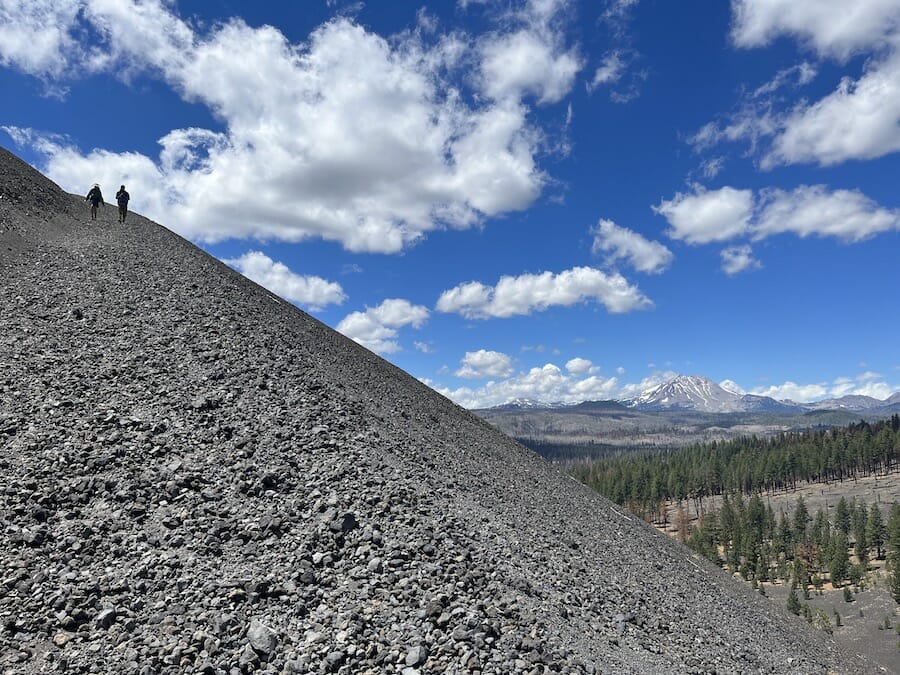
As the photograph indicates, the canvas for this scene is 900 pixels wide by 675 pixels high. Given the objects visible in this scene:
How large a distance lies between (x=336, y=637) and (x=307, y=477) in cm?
489

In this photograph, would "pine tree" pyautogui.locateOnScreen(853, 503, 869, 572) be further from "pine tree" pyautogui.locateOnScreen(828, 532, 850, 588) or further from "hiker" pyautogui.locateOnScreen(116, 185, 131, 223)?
"hiker" pyautogui.locateOnScreen(116, 185, 131, 223)

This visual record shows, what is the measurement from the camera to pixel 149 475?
12062 mm

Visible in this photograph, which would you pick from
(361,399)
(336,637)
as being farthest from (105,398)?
(336,637)

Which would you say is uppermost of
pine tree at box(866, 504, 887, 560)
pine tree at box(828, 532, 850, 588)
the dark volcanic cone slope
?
the dark volcanic cone slope

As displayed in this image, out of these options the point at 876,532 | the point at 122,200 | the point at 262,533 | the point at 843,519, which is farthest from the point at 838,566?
the point at 122,200

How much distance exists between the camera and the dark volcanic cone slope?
8.58 metres

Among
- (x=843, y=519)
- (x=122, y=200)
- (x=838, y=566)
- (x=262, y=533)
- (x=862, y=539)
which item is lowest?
(x=838, y=566)

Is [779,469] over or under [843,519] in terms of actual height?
over

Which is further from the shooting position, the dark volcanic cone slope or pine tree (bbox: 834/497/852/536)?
pine tree (bbox: 834/497/852/536)

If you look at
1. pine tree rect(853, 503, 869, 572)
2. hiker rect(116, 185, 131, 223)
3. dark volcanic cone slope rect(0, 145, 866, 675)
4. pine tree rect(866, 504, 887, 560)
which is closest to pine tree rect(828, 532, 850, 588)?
pine tree rect(853, 503, 869, 572)

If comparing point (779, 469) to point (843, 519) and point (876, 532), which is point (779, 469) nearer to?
point (843, 519)

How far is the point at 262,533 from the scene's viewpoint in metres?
10.7

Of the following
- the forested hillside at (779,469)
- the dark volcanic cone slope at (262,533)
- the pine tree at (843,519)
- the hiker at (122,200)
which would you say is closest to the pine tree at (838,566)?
the pine tree at (843,519)

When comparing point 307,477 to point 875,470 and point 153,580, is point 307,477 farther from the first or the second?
point 875,470
